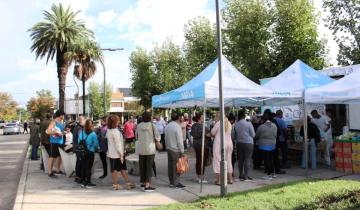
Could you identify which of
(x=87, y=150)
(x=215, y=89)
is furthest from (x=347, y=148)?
(x=87, y=150)

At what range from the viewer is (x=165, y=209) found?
309 inches

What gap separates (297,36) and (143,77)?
24297 millimetres

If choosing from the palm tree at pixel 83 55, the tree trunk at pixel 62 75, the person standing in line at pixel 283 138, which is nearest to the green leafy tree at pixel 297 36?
the palm tree at pixel 83 55

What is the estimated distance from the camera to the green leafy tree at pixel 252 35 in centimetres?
2958

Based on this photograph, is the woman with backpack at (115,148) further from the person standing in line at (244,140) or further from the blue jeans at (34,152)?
the blue jeans at (34,152)

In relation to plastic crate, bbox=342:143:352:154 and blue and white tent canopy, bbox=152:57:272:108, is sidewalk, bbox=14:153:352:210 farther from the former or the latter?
blue and white tent canopy, bbox=152:57:272:108

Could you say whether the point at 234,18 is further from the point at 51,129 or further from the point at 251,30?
the point at 51,129

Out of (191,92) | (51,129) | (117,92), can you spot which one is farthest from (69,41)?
(117,92)

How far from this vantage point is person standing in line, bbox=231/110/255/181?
440 inches

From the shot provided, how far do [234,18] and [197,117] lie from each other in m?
20.6

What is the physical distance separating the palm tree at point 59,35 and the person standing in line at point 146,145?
79.5 feet

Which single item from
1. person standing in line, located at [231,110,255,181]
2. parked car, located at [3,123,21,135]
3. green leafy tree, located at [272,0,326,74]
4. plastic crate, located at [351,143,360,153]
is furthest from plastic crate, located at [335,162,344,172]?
parked car, located at [3,123,21,135]

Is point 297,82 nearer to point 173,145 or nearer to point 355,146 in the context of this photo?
point 355,146

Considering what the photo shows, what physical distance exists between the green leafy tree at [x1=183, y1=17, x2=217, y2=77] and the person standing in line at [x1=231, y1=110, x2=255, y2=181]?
23.9 m
